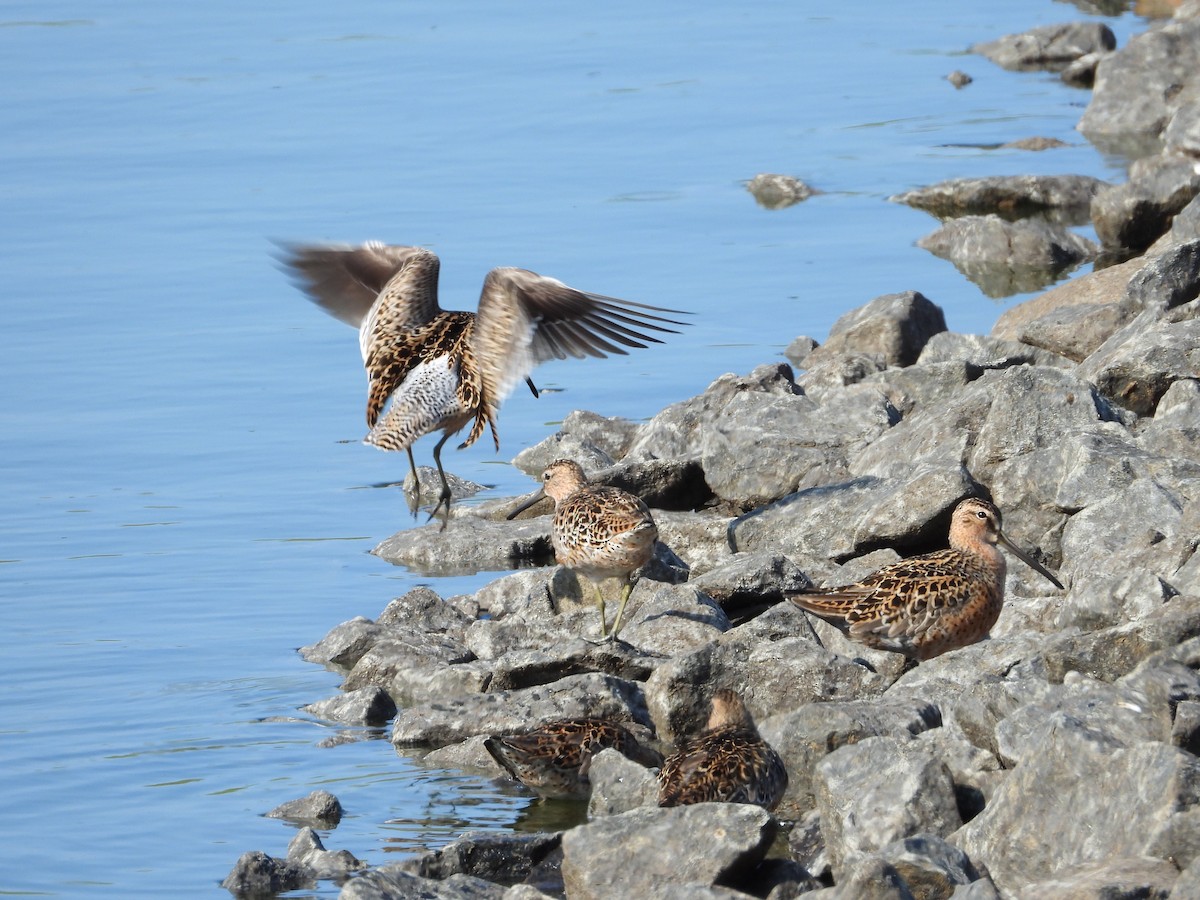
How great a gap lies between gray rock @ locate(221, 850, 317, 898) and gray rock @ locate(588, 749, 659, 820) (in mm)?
1152

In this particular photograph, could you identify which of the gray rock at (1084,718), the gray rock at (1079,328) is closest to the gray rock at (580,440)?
the gray rock at (1079,328)

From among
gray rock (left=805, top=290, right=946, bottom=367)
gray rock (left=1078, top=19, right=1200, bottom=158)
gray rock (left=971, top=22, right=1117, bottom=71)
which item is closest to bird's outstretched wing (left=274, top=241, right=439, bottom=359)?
gray rock (left=805, top=290, right=946, bottom=367)

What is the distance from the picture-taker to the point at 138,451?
15797mm

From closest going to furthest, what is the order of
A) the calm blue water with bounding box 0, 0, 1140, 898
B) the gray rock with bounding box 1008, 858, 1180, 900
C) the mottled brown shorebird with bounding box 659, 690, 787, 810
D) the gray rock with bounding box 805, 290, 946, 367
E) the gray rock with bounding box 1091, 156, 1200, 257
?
1. the gray rock with bounding box 1008, 858, 1180, 900
2. the mottled brown shorebird with bounding box 659, 690, 787, 810
3. the calm blue water with bounding box 0, 0, 1140, 898
4. the gray rock with bounding box 805, 290, 946, 367
5. the gray rock with bounding box 1091, 156, 1200, 257

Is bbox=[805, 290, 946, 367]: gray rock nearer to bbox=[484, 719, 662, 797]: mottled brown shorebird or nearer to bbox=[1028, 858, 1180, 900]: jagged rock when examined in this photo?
bbox=[484, 719, 662, 797]: mottled brown shorebird

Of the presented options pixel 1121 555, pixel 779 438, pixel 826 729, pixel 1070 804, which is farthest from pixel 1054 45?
pixel 1070 804

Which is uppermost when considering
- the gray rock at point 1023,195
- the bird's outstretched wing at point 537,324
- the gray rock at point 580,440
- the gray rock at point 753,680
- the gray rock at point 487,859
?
the bird's outstretched wing at point 537,324

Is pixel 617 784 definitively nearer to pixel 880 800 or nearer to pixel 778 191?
pixel 880 800

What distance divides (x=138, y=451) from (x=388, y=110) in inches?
486

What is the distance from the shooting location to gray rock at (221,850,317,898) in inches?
315

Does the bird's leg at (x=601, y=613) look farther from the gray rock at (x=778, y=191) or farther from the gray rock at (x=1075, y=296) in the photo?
the gray rock at (x=778, y=191)

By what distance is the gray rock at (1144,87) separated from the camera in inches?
952

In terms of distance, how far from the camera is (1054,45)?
96.7 ft

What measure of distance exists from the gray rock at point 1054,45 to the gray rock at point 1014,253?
10276mm
